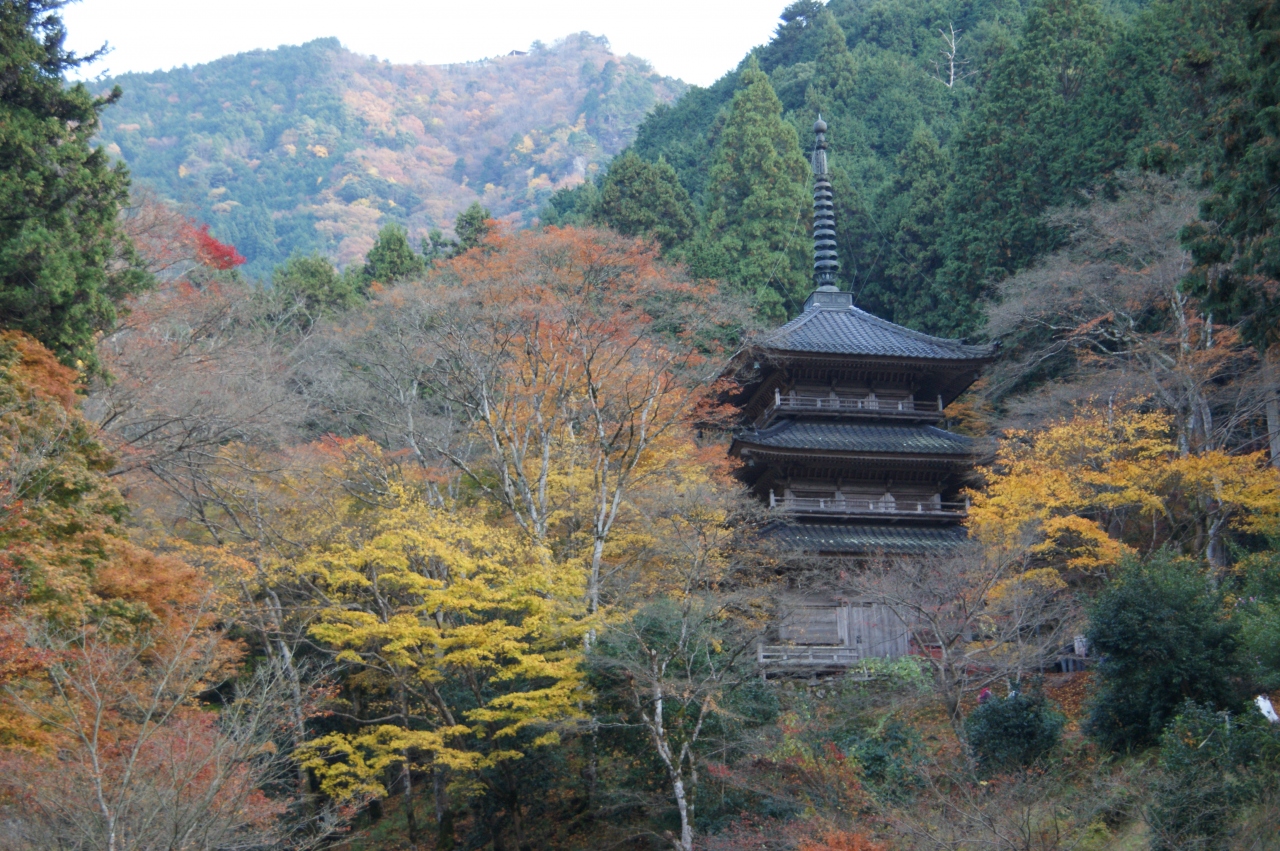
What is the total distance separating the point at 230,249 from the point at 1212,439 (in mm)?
30306

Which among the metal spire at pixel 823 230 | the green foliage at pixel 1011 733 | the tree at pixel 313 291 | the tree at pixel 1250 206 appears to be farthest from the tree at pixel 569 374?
the tree at pixel 1250 206

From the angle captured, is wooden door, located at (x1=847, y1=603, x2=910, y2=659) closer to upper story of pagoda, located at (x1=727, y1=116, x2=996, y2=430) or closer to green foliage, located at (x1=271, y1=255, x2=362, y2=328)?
upper story of pagoda, located at (x1=727, y1=116, x2=996, y2=430)

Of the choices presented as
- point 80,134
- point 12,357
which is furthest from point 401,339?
point 12,357

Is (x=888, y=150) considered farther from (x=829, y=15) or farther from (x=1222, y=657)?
(x=1222, y=657)

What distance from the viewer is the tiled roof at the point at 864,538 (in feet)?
75.9

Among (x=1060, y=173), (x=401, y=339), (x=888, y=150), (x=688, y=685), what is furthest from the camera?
(x=888, y=150)

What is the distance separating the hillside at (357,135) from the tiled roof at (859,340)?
138 feet

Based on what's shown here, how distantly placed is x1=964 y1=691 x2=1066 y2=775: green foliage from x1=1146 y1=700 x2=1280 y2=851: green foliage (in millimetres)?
2165

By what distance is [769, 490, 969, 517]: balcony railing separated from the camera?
24297 mm

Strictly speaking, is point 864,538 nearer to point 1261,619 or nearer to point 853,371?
point 853,371

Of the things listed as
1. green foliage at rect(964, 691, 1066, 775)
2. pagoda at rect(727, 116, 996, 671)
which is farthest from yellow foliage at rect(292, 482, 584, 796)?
green foliage at rect(964, 691, 1066, 775)

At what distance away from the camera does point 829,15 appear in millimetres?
54969

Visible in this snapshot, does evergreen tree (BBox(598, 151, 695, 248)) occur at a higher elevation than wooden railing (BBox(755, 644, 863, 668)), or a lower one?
higher

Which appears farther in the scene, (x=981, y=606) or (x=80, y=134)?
(x=981, y=606)
